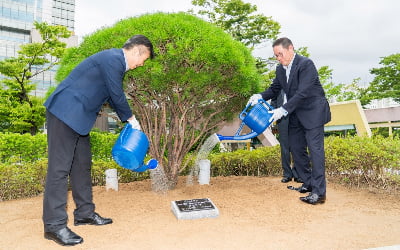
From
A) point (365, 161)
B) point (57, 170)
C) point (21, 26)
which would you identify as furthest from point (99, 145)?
point (21, 26)

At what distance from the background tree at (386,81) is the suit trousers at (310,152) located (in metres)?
24.9

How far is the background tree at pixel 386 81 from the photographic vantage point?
25.9 m

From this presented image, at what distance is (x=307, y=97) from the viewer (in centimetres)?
453

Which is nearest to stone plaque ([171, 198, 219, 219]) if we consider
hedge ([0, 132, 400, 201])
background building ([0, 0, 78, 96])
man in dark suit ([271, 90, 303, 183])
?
man in dark suit ([271, 90, 303, 183])

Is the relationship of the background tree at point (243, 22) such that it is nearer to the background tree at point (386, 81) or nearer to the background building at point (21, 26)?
the background tree at point (386, 81)

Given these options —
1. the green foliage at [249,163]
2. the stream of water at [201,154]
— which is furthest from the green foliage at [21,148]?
the green foliage at [249,163]

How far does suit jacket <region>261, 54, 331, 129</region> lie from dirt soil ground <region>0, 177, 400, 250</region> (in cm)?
115

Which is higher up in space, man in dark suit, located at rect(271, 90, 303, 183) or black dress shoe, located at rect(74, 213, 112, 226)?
man in dark suit, located at rect(271, 90, 303, 183)

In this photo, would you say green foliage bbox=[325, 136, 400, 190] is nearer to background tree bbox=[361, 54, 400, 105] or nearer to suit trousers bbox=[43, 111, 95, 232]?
suit trousers bbox=[43, 111, 95, 232]

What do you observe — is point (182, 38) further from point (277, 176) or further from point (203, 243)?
point (277, 176)

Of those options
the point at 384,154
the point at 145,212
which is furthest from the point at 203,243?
the point at 384,154

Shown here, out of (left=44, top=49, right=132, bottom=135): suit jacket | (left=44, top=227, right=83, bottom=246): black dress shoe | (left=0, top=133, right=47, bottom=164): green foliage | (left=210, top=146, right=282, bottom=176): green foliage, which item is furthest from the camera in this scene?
(left=210, top=146, right=282, bottom=176): green foliage

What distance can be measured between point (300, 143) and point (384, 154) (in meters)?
1.29

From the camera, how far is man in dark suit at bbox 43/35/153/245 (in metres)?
3.07
